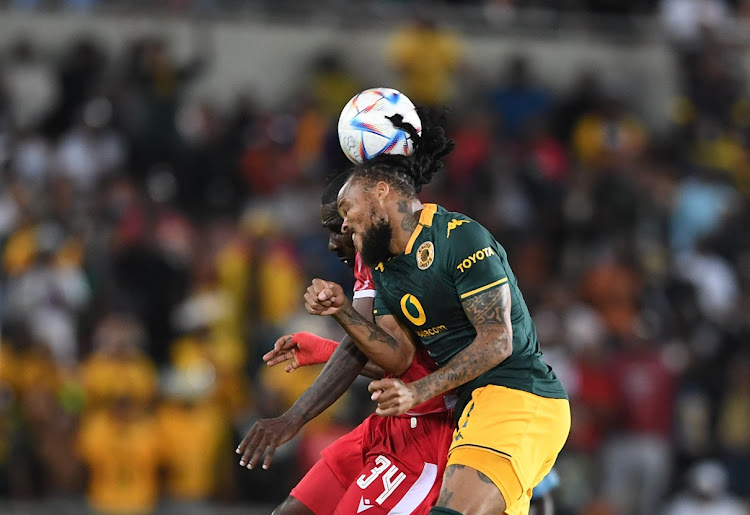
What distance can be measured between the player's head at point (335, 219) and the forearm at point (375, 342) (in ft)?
2.21

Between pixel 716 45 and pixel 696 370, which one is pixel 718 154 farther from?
pixel 696 370

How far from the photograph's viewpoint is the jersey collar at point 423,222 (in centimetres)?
633

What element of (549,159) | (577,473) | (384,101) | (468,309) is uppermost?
(384,101)

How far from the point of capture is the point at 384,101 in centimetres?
659

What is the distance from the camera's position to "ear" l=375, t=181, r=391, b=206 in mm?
6312

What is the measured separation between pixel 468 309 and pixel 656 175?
10418 millimetres

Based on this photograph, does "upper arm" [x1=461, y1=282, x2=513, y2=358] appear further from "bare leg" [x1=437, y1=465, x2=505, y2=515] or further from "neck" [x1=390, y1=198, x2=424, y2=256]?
"bare leg" [x1=437, y1=465, x2=505, y2=515]

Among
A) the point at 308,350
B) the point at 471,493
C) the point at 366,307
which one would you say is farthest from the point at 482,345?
the point at 308,350

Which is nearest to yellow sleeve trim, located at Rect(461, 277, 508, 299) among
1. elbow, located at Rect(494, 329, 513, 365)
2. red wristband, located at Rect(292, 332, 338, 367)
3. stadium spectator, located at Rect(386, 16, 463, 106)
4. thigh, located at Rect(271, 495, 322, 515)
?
elbow, located at Rect(494, 329, 513, 365)

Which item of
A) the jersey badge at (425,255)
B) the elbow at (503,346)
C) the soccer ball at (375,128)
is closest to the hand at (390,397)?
the elbow at (503,346)

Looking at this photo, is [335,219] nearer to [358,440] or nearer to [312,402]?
[312,402]

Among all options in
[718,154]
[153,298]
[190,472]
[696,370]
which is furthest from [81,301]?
[718,154]

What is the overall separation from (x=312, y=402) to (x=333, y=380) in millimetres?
159

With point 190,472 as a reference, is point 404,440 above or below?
above
